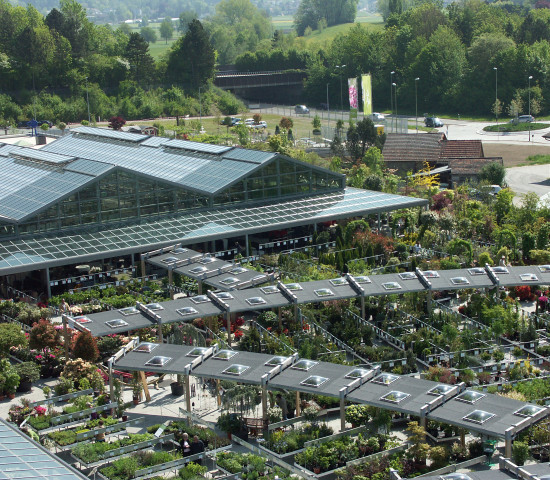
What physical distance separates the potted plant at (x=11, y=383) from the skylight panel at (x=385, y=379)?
1142 centimetres

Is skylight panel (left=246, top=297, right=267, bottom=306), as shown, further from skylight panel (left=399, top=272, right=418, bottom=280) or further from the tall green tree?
the tall green tree

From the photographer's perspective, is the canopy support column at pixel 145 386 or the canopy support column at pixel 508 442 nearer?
the canopy support column at pixel 508 442

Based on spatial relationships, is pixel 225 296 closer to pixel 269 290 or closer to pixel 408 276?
pixel 269 290

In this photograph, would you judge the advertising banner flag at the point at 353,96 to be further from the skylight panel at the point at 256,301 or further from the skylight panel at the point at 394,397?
the skylight panel at the point at 394,397

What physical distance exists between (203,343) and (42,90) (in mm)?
77792

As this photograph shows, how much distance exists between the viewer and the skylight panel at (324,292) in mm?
33969

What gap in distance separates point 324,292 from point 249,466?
11.5 m

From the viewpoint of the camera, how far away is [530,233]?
1695 inches

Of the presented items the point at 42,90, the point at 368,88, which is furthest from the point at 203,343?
the point at 42,90

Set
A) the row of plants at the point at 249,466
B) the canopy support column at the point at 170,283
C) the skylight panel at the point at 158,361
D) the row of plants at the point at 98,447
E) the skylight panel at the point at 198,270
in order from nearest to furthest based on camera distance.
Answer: the row of plants at the point at 249,466, the row of plants at the point at 98,447, the skylight panel at the point at 158,361, the skylight panel at the point at 198,270, the canopy support column at the point at 170,283

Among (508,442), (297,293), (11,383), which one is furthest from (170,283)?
(508,442)

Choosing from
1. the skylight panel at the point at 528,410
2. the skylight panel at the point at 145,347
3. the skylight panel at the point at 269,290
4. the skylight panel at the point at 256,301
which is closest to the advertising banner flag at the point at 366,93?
the skylight panel at the point at 269,290

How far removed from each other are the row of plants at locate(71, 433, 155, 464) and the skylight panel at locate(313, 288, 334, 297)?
34.1 ft

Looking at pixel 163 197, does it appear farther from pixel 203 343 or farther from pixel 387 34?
pixel 387 34
